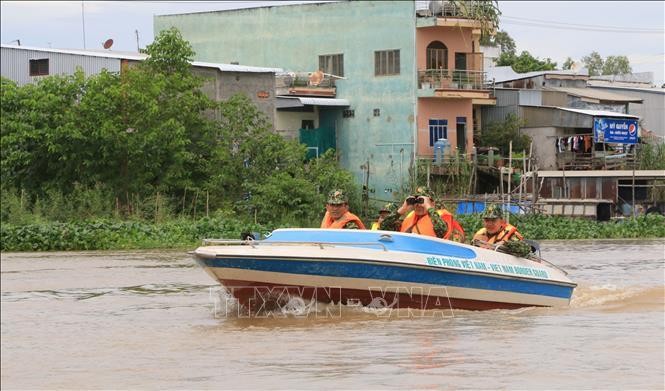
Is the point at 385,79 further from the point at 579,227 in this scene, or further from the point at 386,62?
the point at 579,227

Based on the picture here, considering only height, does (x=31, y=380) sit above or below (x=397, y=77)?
below

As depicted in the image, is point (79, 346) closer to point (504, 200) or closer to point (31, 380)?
point (31, 380)

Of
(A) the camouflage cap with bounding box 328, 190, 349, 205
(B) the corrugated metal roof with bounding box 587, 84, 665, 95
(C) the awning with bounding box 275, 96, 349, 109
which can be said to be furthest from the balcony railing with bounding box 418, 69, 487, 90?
(A) the camouflage cap with bounding box 328, 190, 349, 205

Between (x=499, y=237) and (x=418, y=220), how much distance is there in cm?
132

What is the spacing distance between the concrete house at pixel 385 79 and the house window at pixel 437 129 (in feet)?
0.12

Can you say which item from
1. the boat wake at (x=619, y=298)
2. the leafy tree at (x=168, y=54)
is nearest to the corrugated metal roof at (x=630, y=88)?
the leafy tree at (x=168, y=54)

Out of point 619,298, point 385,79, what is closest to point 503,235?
point 619,298

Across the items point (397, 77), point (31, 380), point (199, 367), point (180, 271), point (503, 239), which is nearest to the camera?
point (31, 380)

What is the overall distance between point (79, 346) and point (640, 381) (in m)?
5.92

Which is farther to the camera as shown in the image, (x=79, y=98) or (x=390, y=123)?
(x=390, y=123)

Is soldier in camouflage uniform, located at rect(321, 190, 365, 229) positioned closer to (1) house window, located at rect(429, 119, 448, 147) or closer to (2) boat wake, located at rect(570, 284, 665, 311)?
(2) boat wake, located at rect(570, 284, 665, 311)

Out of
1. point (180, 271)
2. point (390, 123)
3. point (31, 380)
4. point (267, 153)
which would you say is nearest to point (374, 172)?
point (390, 123)

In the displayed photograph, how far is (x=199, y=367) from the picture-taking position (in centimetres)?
1213

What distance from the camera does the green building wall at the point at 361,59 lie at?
43781 mm
